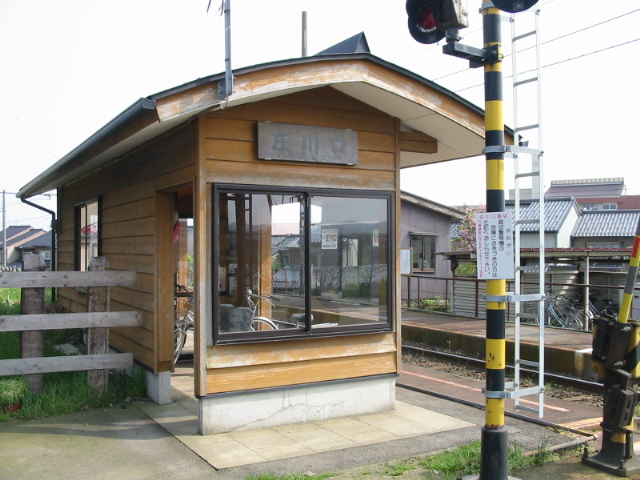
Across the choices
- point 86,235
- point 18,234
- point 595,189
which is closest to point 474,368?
point 86,235

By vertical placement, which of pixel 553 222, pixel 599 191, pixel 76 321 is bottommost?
pixel 76 321

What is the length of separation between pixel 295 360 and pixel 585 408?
374 centimetres

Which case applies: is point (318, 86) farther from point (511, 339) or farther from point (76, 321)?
point (511, 339)

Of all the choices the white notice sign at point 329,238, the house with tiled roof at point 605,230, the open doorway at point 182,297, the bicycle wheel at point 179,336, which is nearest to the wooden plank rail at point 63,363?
the open doorway at point 182,297

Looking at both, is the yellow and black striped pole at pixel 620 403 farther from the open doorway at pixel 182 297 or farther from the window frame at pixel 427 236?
the window frame at pixel 427 236

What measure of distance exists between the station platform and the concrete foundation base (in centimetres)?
414

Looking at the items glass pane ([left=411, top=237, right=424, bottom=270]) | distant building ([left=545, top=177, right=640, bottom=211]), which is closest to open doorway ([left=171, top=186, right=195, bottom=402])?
glass pane ([left=411, top=237, right=424, bottom=270])

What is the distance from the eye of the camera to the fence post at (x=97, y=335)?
6.91 meters

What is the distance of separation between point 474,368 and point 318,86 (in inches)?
246

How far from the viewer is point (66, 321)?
6684 millimetres

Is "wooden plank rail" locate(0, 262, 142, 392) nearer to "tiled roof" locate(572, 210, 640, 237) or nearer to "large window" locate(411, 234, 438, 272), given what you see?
"large window" locate(411, 234, 438, 272)

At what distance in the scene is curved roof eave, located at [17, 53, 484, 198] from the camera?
17.4ft

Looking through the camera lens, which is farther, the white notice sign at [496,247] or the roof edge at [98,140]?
the roof edge at [98,140]

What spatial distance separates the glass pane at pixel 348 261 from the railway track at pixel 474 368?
1.89m
